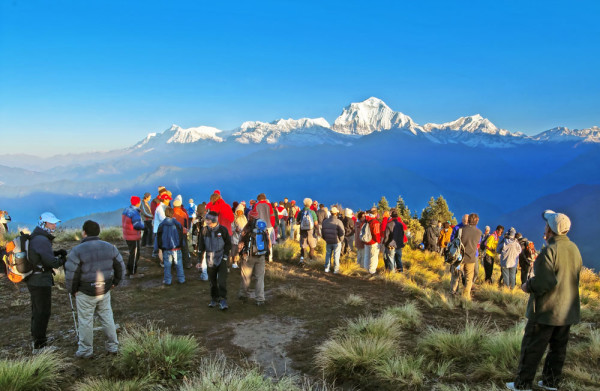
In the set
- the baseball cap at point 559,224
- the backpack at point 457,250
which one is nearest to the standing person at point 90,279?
the baseball cap at point 559,224

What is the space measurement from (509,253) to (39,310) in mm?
11434

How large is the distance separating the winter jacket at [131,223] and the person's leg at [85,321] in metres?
4.05

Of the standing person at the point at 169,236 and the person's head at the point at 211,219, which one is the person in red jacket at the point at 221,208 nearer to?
the standing person at the point at 169,236

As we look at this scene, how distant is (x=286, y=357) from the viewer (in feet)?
18.3

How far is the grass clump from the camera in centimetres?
468

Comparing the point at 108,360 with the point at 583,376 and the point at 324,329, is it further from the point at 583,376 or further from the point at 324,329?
the point at 583,376

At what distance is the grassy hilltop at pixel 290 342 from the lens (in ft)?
14.7

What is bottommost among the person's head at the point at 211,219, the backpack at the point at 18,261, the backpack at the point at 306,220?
the backpack at the point at 306,220

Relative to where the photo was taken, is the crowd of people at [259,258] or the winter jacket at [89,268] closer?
the crowd of people at [259,258]

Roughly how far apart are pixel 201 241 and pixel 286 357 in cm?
318

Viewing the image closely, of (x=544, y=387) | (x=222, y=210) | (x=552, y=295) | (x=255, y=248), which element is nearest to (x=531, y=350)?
(x=544, y=387)

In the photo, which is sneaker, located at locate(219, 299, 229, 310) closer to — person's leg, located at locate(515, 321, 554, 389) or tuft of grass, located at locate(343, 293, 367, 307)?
tuft of grass, located at locate(343, 293, 367, 307)

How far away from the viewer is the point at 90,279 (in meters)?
4.89

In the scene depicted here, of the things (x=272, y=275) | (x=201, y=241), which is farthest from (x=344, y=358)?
(x=272, y=275)
